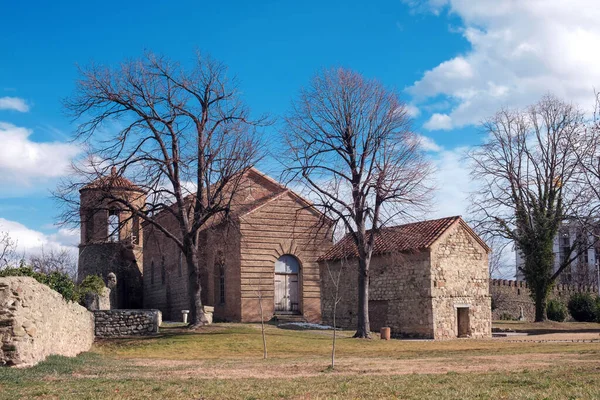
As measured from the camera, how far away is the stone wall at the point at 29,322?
1523cm

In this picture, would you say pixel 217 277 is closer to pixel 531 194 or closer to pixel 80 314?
pixel 80 314

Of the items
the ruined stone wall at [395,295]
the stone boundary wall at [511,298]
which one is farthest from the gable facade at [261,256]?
the stone boundary wall at [511,298]

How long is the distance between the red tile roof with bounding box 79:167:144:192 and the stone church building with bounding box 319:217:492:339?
34.1 feet

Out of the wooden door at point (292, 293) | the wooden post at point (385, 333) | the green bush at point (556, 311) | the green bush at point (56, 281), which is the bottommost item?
the green bush at point (556, 311)

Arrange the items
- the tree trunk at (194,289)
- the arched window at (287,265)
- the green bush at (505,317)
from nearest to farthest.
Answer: the tree trunk at (194,289) → the arched window at (287,265) → the green bush at (505,317)

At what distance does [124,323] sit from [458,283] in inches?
610

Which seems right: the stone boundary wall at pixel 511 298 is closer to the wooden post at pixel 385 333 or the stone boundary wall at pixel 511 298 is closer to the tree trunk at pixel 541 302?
the tree trunk at pixel 541 302

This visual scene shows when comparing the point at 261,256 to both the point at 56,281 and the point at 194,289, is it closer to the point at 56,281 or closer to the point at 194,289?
the point at 194,289

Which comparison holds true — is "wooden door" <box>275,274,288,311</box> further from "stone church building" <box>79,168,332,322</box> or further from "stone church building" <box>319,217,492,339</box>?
"stone church building" <box>319,217,492,339</box>

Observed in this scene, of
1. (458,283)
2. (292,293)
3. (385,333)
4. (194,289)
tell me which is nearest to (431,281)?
(458,283)

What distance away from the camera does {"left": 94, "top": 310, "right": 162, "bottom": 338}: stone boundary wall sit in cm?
2950

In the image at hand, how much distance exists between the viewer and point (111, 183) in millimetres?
30641

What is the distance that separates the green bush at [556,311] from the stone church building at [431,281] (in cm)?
1772

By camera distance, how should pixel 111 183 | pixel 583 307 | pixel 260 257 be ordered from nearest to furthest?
pixel 111 183 → pixel 260 257 → pixel 583 307
